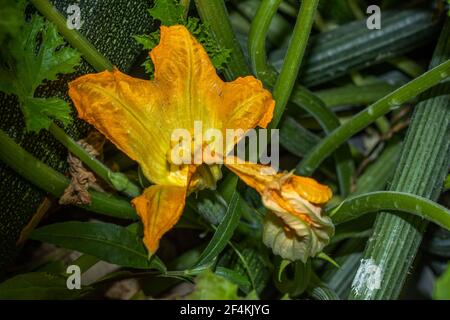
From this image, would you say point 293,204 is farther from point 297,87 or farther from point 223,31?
point 297,87

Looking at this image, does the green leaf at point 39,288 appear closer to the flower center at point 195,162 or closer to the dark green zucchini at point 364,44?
the flower center at point 195,162

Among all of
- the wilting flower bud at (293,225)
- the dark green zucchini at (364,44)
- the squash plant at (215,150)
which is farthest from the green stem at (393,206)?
the dark green zucchini at (364,44)

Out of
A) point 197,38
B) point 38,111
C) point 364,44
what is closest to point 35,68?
point 38,111

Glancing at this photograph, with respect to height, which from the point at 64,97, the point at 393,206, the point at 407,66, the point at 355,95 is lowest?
the point at 393,206

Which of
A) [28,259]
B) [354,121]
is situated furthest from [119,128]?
[28,259]

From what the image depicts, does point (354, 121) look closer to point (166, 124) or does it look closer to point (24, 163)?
point (166, 124)

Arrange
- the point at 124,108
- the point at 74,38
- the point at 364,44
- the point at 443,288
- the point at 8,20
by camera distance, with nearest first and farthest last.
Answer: the point at 443,288
the point at 8,20
the point at 124,108
the point at 74,38
the point at 364,44

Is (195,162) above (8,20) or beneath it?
beneath
